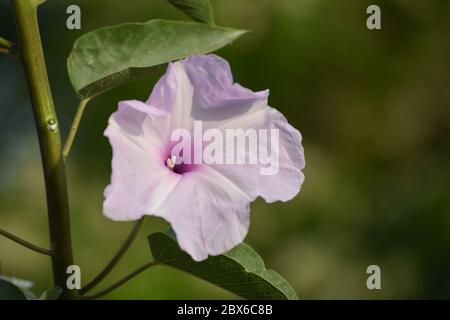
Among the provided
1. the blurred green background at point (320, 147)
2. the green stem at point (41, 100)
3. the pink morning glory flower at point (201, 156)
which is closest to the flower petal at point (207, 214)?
the pink morning glory flower at point (201, 156)

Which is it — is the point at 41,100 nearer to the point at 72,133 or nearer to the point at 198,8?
the point at 72,133

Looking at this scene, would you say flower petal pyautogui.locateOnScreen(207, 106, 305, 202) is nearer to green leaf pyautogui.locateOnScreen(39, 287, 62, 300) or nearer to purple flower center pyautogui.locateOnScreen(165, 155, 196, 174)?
purple flower center pyautogui.locateOnScreen(165, 155, 196, 174)

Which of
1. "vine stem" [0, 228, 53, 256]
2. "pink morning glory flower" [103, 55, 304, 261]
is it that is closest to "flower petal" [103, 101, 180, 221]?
"pink morning glory flower" [103, 55, 304, 261]

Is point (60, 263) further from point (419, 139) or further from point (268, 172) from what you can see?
point (419, 139)

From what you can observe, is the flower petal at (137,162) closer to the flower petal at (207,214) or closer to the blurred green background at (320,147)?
the flower petal at (207,214)

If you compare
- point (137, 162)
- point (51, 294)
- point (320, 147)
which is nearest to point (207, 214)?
point (137, 162)

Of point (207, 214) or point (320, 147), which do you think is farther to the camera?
point (320, 147)
